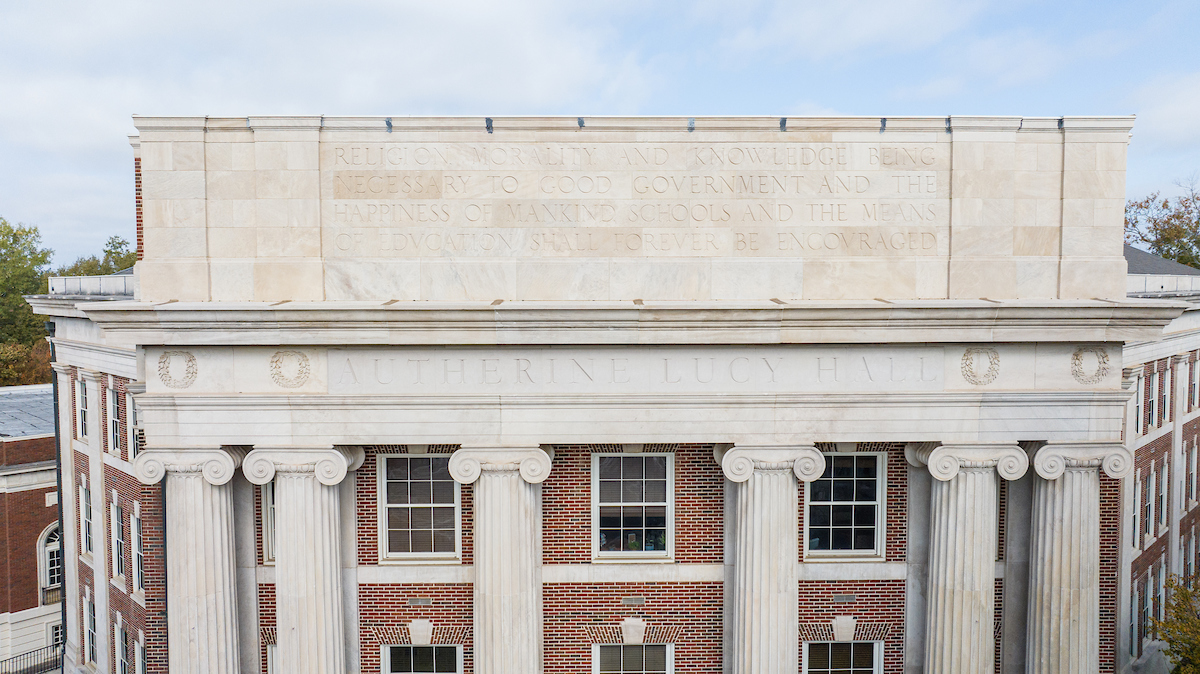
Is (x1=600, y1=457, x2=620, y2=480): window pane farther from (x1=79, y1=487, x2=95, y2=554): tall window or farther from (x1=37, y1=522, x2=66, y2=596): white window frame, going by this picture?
(x1=37, y1=522, x2=66, y2=596): white window frame

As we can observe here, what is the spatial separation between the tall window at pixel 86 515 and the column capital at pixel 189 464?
12.4 metres

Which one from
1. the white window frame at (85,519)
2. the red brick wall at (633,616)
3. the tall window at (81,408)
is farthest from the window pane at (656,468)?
the white window frame at (85,519)

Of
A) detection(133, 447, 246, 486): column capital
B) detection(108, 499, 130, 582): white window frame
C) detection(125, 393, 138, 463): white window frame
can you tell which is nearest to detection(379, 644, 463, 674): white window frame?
detection(133, 447, 246, 486): column capital

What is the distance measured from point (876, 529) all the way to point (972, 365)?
144 inches

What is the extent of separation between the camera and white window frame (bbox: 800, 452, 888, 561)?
42.8 ft

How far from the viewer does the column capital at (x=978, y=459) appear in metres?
11.9

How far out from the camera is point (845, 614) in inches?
515

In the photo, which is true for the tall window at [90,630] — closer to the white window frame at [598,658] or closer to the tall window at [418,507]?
the tall window at [418,507]

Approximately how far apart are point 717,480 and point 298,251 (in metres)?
8.87

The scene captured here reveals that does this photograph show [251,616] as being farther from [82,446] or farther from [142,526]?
[82,446]

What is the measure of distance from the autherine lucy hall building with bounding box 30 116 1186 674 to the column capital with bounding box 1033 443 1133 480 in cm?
6

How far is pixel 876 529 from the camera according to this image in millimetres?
13125

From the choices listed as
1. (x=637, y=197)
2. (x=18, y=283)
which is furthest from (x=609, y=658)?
(x=18, y=283)

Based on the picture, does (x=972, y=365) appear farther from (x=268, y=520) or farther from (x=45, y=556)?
(x=45, y=556)
